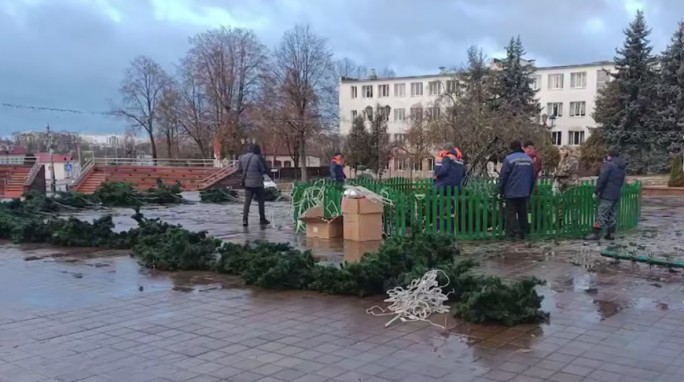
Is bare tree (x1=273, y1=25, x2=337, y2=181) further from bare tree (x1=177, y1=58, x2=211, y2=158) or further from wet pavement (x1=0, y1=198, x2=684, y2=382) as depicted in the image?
wet pavement (x1=0, y1=198, x2=684, y2=382)

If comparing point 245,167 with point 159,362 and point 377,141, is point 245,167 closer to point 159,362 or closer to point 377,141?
→ point 159,362

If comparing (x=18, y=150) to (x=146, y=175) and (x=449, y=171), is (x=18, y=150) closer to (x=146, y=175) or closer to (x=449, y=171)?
(x=146, y=175)

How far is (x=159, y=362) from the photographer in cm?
468

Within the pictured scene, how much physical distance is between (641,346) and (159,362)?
3662mm

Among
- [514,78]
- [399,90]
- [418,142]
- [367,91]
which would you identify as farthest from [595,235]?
[367,91]

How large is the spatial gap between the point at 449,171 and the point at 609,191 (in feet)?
8.91

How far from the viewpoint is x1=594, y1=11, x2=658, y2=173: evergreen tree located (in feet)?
139

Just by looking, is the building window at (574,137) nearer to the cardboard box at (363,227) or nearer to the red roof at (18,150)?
the cardboard box at (363,227)

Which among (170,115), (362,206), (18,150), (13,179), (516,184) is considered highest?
(170,115)

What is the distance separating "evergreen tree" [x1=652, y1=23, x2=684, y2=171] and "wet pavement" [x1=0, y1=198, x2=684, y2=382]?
124ft

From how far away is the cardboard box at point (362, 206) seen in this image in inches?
418

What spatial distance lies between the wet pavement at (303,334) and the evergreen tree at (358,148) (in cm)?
4586

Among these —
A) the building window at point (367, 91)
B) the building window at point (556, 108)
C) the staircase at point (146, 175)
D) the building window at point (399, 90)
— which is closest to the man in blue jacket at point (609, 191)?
the staircase at point (146, 175)

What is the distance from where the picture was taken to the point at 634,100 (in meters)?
43.0
